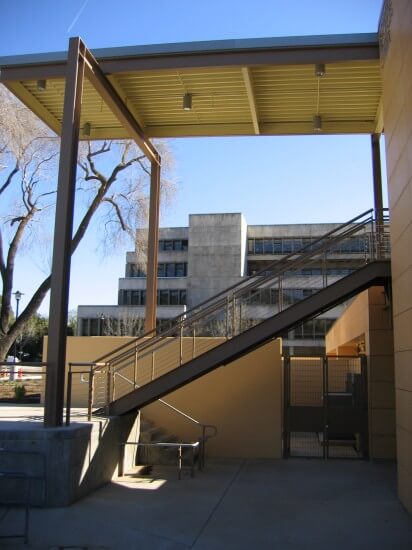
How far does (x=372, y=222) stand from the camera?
12453 mm

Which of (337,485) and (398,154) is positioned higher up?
(398,154)

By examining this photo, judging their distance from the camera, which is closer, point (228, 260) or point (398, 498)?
point (398, 498)

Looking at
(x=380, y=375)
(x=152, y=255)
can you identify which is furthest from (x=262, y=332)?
(x=152, y=255)

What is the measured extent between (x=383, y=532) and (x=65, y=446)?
15.4 ft

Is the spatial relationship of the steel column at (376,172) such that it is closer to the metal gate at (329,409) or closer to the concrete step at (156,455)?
the metal gate at (329,409)

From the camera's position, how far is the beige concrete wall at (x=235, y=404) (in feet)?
48.9

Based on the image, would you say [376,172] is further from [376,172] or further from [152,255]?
[152,255]

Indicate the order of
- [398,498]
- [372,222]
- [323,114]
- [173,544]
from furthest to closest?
[323,114], [372,222], [398,498], [173,544]

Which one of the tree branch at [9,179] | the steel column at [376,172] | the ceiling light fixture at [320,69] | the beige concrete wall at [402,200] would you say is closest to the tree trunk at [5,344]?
the tree branch at [9,179]

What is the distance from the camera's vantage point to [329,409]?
14820mm

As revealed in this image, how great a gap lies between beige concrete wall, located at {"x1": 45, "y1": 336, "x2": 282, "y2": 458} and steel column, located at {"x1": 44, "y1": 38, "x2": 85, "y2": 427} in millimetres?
5319

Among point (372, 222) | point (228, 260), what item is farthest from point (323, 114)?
point (228, 260)

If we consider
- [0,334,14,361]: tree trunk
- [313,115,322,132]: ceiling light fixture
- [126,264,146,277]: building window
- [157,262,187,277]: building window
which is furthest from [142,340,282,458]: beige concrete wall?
[157,262,187,277]: building window

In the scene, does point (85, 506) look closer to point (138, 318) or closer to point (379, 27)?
point (379, 27)
